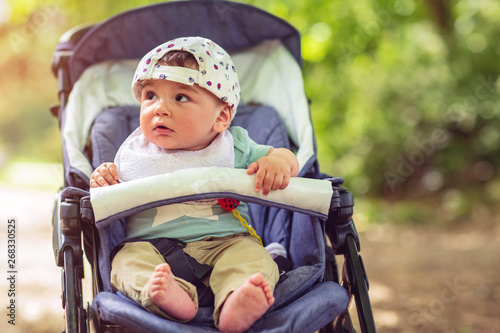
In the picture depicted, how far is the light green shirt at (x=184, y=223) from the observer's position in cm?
188

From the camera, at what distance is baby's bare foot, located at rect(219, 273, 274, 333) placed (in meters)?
1.53

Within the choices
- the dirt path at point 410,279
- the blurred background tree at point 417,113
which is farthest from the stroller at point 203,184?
the blurred background tree at point 417,113

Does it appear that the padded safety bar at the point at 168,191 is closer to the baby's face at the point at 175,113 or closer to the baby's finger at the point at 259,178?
the baby's finger at the point at 259,178

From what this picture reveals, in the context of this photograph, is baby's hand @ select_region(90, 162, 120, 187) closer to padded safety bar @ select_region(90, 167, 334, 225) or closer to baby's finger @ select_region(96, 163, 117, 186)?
baby's finger @ select_region(96, 163, 117, 186)

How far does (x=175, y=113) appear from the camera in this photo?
185cm

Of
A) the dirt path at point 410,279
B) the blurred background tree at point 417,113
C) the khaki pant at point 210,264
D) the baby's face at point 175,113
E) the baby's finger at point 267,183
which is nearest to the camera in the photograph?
the khaki pant at point 210,264

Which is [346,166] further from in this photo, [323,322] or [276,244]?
[323,322]

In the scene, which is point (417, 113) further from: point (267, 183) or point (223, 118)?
point (267, 183)

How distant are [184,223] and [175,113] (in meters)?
0.38

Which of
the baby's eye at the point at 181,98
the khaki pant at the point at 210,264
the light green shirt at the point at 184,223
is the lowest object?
the khaki pant at the point at 210,264

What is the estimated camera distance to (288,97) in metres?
2.70

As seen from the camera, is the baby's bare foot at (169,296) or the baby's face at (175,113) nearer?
the baby's bare foot at (169,296)

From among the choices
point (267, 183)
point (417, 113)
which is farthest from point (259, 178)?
point (417, 113)

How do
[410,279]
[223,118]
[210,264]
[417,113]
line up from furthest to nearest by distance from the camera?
[417,113] → [410,279] → [223,118] → [210,264]
